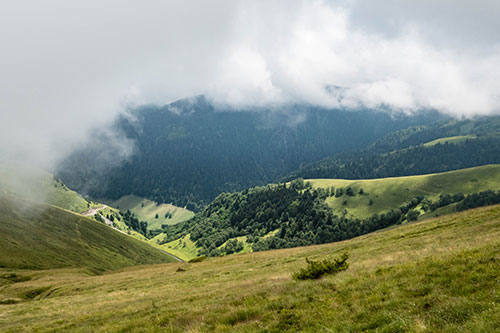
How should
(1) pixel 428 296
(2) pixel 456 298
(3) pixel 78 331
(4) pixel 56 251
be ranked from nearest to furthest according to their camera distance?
1. (2) pixel 456 298
2. (1) pixel 428 296
3. (3) pixel 78 331
4. (4) pixel 56 251

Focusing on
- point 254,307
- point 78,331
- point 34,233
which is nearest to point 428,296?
point 254,307

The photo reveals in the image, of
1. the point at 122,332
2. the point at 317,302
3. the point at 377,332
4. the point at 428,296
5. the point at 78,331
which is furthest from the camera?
the point at 78,331

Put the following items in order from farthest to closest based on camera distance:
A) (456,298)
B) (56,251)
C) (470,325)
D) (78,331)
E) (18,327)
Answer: (56,251) → (18,327) → (78,331) → (456,298) → (470,325)

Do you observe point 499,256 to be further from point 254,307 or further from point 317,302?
point 254,307

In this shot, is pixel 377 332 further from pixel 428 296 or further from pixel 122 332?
pixel 122 332

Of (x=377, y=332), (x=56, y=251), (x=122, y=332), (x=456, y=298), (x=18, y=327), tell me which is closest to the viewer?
(x=377, y=332)

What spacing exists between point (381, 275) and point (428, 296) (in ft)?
16.2

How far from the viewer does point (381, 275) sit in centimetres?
1762

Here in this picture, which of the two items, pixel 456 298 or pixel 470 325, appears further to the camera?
pixel 456 298

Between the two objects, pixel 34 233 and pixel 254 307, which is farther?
pixel 34 233

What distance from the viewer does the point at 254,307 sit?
52.3 ft

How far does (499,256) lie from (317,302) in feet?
31.6

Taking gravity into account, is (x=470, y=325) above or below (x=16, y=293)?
above

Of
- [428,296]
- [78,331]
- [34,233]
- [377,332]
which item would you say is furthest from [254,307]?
[34,233]
